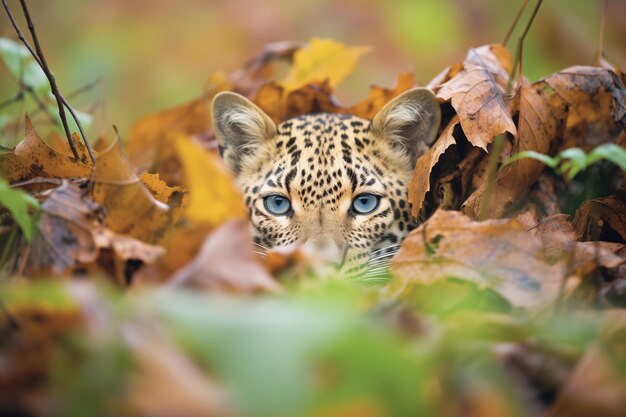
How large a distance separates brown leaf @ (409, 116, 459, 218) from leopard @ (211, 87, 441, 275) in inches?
11.7

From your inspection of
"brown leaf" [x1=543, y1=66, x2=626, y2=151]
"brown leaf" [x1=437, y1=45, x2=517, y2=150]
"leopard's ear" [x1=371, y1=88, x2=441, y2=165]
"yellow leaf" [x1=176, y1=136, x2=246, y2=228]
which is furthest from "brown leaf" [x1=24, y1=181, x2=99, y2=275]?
"brown leaf" [x1=543, y1=66, x2=626, y2=151]

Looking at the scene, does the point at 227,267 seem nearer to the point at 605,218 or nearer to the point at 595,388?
the point at 595,388

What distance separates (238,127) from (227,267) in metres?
2.50

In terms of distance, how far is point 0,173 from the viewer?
11.9 feet

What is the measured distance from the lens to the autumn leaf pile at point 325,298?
1906 millimetres

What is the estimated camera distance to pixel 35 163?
3.64 m

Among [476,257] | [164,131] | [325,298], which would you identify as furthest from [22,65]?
[325,298]

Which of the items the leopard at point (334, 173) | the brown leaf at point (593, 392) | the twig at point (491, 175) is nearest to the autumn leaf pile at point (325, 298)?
the brown leaf at point (593, 392)

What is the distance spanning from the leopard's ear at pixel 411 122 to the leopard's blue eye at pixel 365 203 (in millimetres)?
390

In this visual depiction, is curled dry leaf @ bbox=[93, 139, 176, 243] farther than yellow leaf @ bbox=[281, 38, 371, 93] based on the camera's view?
No

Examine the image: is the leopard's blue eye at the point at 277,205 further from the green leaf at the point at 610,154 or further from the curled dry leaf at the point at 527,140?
the green leaf at the point at 610,154

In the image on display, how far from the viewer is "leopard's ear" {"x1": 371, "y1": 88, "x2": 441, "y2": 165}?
4.35 metres

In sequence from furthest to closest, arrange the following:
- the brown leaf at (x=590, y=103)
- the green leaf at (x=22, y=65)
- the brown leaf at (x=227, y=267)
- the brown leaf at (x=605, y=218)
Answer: the green leaf at (x=22, y=65), the brown leaf at (x=590, y=103), the brown leaf at (x=605, y=218), the brown leaf at (x=227, y=267)

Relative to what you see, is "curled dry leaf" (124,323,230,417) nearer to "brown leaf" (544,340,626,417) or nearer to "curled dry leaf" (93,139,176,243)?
"brown leaf" (544,340,626,417)
